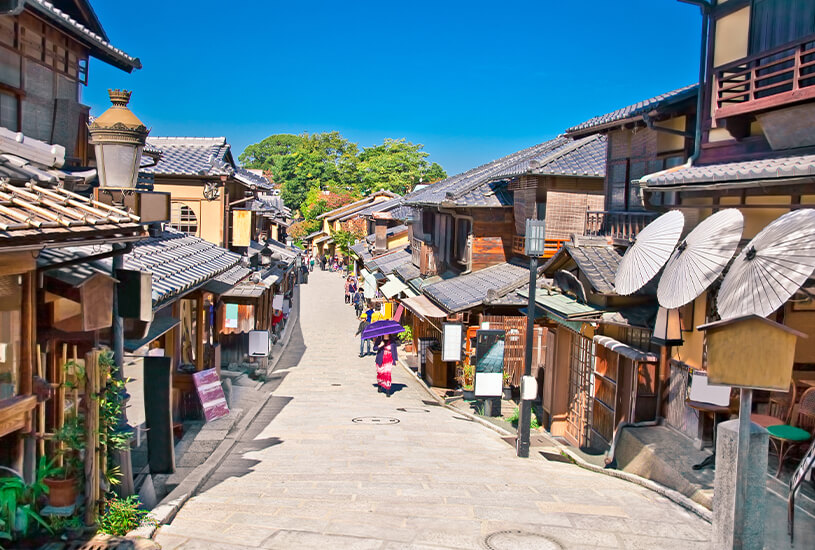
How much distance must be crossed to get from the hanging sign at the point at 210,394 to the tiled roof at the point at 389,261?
22312 millimetres

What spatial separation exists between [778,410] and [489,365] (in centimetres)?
836

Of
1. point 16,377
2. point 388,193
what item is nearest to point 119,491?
point 16,377

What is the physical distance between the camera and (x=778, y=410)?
33.7 ft

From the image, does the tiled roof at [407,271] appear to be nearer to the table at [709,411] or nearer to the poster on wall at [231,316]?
the poster on wall at [231,316]

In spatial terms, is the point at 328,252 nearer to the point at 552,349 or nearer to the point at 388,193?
the point at 388,193

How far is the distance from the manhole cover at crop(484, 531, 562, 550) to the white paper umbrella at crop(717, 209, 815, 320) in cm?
321

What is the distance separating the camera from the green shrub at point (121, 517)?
746cm

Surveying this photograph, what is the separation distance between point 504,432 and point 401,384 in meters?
7.52

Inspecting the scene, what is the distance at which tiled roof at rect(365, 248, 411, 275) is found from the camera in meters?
39.8

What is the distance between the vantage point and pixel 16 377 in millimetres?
6965

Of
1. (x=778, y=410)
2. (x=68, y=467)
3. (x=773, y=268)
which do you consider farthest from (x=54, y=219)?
(x=778, y=410)

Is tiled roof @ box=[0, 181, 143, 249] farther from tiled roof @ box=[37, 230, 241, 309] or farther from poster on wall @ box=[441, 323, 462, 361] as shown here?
poster on wall @ box=[441, 323, 462, 361]

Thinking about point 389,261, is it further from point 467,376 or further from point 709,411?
point 709,411

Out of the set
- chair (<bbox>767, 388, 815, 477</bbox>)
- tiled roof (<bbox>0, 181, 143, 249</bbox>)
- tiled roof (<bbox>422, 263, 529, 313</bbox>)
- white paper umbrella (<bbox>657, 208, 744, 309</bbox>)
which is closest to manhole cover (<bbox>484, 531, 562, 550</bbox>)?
chair (<bbox>767, 388, 815, 477</bbox>)
